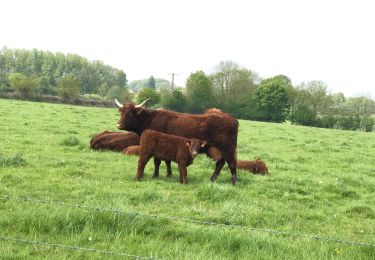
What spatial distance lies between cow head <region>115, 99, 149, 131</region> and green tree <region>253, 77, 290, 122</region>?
5468 cm

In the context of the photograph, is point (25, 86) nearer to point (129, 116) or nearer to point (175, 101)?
point (175, 101)

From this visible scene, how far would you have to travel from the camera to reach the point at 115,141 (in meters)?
13.5

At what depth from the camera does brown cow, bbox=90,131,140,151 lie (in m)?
13.4

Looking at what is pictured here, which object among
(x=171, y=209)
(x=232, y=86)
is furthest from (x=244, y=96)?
(x=171, y=209)

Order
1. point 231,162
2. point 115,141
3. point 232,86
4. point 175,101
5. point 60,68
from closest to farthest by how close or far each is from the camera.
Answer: point 231,162 < point 115,141 < point 175,101 < point 232,86 < point 60,68

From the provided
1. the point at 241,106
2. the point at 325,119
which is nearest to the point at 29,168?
the point at 325,119

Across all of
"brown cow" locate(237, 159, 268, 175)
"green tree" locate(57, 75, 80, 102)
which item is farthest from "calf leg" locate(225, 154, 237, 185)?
"green tree" locate(57, 75, 80, 102)

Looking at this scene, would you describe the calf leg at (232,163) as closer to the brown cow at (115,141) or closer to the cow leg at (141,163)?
the cow leg at (141,163)

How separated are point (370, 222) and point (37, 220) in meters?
5.48

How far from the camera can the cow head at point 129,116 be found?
33.9 ft

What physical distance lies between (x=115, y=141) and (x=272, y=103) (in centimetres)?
5298

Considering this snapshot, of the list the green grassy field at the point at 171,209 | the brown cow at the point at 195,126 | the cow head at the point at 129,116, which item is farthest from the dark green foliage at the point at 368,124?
the cow head at the point at 129,116

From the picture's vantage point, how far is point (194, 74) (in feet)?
223

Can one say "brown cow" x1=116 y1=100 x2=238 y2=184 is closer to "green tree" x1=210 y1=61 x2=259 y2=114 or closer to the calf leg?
the calf leg
